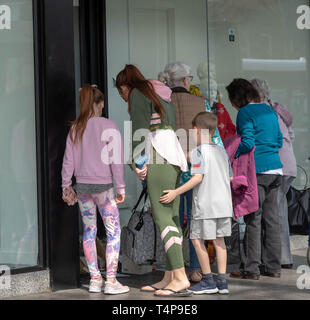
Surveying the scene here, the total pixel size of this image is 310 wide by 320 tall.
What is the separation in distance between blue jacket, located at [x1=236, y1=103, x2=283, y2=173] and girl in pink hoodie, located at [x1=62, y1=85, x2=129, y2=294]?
1.16 metres

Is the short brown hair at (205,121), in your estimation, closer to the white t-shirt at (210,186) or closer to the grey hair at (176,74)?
the white t-shirt at (210,186)

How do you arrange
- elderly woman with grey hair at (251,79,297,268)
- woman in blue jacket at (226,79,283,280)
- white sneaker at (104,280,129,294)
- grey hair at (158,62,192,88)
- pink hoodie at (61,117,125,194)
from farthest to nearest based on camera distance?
elderly woman with grey hair at (251,79,297,268)
woman in blue jacket at (226,79,283,280)
grey hair at (158,62,192,88)
white sneaker at (104,280,129,294)
pink hoodie at (61,117,125,194)

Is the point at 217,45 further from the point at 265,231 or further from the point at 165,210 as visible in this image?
the point at 165,210

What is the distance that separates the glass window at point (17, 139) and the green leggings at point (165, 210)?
102 centimetres

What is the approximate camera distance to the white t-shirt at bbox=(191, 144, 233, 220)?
5.56 meters

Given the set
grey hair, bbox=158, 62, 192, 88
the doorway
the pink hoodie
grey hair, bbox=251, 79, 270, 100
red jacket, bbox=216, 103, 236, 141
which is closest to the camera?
the pink hoodie

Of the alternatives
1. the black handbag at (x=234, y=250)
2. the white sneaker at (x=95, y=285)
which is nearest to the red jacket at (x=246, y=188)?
the black handbag at (x=234, y=250)

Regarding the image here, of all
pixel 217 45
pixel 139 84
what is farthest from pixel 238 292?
pixel 217 45

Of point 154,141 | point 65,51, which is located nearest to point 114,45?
point 65,51

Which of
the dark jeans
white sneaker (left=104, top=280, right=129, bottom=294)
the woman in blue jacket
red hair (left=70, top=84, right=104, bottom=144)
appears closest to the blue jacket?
the woman in blue jacket

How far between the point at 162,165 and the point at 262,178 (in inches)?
46.8

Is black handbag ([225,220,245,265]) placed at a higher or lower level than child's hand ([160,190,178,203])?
lower

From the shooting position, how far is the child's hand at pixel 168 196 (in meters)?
5.49

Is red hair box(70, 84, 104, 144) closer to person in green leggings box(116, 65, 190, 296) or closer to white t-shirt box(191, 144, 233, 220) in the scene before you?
person in green leggings box(116, 65, 190, 296)
